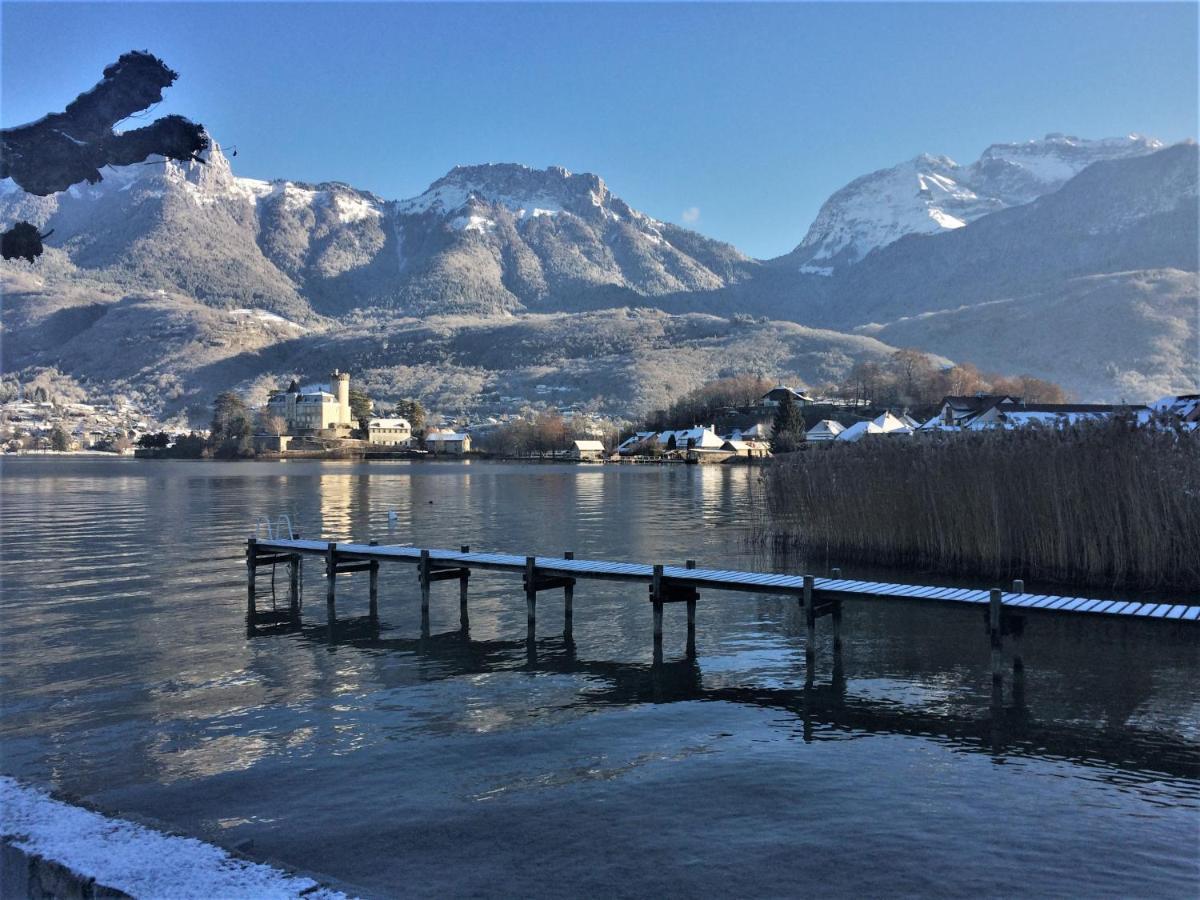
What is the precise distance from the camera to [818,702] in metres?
15.9

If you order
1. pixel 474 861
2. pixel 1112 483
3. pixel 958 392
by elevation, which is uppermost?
pixel 958 392

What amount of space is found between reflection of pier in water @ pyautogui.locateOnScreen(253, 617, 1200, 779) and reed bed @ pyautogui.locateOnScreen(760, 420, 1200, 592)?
357 inches

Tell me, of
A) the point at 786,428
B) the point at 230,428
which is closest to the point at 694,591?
the point at 786,428

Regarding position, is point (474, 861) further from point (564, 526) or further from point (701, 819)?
point (564, 526)

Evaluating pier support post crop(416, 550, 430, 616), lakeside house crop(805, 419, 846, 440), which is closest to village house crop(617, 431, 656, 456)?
lakeside house crop(805, 419, 846, 440)

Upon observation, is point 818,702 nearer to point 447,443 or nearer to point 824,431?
point 824,431

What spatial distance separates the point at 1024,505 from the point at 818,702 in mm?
12641

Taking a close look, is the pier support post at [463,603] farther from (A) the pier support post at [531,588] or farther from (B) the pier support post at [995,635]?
(B) the pier support post at [995,635]

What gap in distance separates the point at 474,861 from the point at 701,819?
273cm

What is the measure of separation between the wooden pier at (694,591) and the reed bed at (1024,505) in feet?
7.38

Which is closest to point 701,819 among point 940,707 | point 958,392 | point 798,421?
point 940,707

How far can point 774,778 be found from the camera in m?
12.4

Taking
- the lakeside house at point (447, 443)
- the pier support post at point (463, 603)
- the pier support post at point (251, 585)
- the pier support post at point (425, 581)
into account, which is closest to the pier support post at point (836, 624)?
the pier support post at point (463, 603)

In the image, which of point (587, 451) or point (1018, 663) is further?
point (587, 451)
